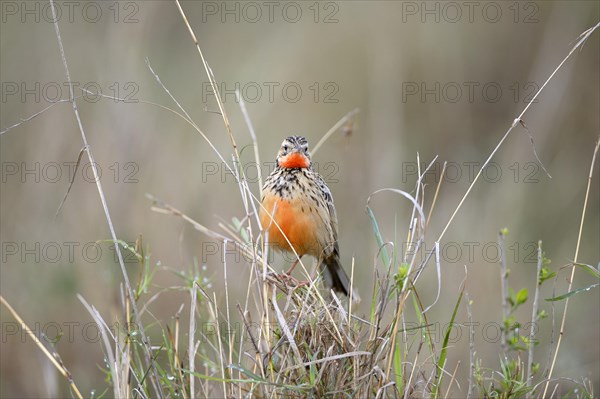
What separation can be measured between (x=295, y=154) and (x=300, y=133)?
3669 millimetres

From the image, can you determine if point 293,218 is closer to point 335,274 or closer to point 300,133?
point 335,274

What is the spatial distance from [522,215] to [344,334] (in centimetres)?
510

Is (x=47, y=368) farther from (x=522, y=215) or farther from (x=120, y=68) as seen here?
(x=522, y=215)

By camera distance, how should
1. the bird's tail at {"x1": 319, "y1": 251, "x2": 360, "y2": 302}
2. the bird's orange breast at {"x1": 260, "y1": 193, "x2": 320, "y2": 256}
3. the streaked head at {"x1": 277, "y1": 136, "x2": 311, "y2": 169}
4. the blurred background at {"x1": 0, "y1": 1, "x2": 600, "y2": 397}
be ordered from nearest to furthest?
the bird's orange breast at {"x1": 260, "y1": 193, "x2": 320, "y2": 256} < the streaked head at {"x1": 277, "y1": 136, "x2": 311, "y2": 169} < the bird's tail at {"x1": 319, "y1": 251, "x2": 360, "y2": 302} < the blurred background at {"x1": 0, "y1": 1, "x2": 600, "y2": 397}

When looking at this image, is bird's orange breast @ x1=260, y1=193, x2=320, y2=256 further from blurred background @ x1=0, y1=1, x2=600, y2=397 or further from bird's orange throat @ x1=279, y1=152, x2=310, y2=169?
blurred background @ x1=0, y1=1, x2=600, y2=397

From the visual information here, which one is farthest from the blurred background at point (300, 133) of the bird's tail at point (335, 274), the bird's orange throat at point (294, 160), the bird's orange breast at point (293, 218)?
the bird's orange throat at point (294, 160)

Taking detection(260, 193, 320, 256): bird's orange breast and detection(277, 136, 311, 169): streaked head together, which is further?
detection(277, 136, 311, 169): streaked head

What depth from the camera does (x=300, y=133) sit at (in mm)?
9898

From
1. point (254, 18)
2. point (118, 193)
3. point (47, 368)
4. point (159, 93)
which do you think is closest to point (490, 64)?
point (254, 18)

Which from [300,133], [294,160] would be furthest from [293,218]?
[300,133]

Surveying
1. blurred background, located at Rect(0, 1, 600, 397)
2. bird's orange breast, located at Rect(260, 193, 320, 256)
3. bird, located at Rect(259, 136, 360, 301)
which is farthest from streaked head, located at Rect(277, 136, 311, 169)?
blurred background, located at Rect(0, 1, 600, 397)

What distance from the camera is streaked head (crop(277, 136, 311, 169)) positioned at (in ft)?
20.5

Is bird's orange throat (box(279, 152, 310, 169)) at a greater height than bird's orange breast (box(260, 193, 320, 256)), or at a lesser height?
greater

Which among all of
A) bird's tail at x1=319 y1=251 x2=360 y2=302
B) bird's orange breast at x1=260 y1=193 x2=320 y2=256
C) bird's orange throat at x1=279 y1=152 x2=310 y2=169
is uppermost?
bird's orange throat at x1=279 y1=152 x2=310 y2=169
